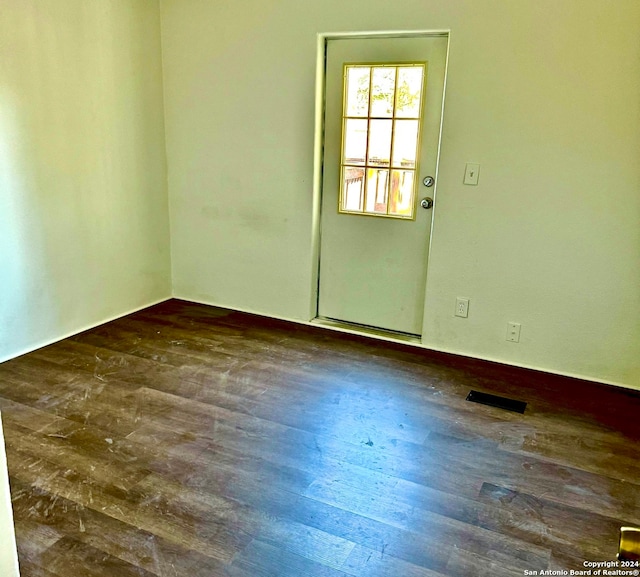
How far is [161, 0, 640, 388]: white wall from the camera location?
9.45 ft

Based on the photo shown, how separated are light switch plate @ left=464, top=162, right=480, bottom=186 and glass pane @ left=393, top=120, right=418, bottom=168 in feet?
1.14

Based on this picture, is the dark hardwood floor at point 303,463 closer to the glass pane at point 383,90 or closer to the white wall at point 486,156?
the white wall at point 486,156

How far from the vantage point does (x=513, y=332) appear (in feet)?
10.9

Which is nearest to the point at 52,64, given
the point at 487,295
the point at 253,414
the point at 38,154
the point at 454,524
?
the point at 38,154

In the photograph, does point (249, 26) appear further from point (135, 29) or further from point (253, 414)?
point (253, 414)

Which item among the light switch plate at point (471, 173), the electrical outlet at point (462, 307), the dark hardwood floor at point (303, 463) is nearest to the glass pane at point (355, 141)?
the light switch plate at point (471, 173)

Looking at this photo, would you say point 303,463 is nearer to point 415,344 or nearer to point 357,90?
point 415,344

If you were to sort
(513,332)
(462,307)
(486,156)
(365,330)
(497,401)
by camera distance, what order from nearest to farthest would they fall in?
(497,401) → (486,156) → (513,332) → (462,307) → (365,330)

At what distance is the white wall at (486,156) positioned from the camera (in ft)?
9.45

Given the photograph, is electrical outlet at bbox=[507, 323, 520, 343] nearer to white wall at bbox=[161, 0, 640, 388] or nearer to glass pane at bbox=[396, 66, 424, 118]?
white wall at bbox=[161, 0, 640, 388]

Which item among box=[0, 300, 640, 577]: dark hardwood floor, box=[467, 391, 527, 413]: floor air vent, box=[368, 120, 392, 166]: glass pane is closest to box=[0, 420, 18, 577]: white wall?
box=[0, 300, 640, 577]: dark hardwood floor

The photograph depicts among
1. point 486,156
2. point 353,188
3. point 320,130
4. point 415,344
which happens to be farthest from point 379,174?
point 415,344

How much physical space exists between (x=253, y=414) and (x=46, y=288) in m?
1.67

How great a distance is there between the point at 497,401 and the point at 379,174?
1.58 metres
